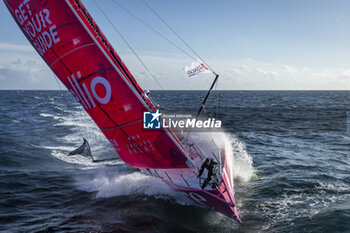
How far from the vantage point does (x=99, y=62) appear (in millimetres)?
8898

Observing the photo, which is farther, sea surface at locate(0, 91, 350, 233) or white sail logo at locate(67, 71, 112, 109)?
sea surface at locate(0, 91, 350, 233)

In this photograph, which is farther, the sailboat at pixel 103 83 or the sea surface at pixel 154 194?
the sea surface at pixel 154 194

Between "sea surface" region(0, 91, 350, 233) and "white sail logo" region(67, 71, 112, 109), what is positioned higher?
"white sail logo" region(67, 71, 112, 109)

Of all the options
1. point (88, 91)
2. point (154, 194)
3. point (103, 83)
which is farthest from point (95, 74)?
point (154, 194)

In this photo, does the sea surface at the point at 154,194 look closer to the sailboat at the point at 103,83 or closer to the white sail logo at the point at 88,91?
the sailboat at the point at 103,83

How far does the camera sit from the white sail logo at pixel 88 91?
360 inches

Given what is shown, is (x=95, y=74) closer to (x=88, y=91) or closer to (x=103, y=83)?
(x=103, y=83)

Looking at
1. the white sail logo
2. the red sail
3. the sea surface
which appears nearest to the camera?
the red sail

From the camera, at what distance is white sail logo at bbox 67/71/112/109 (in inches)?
360

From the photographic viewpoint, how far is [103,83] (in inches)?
360

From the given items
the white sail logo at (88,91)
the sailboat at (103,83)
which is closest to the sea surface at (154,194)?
the sailboat at (103,83)

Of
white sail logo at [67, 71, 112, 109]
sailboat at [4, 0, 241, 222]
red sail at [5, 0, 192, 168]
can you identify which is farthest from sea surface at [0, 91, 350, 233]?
white sail logo at [67, 71, 112, 109]

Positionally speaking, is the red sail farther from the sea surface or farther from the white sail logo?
the sea surface

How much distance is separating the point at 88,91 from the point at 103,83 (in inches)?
30.0
